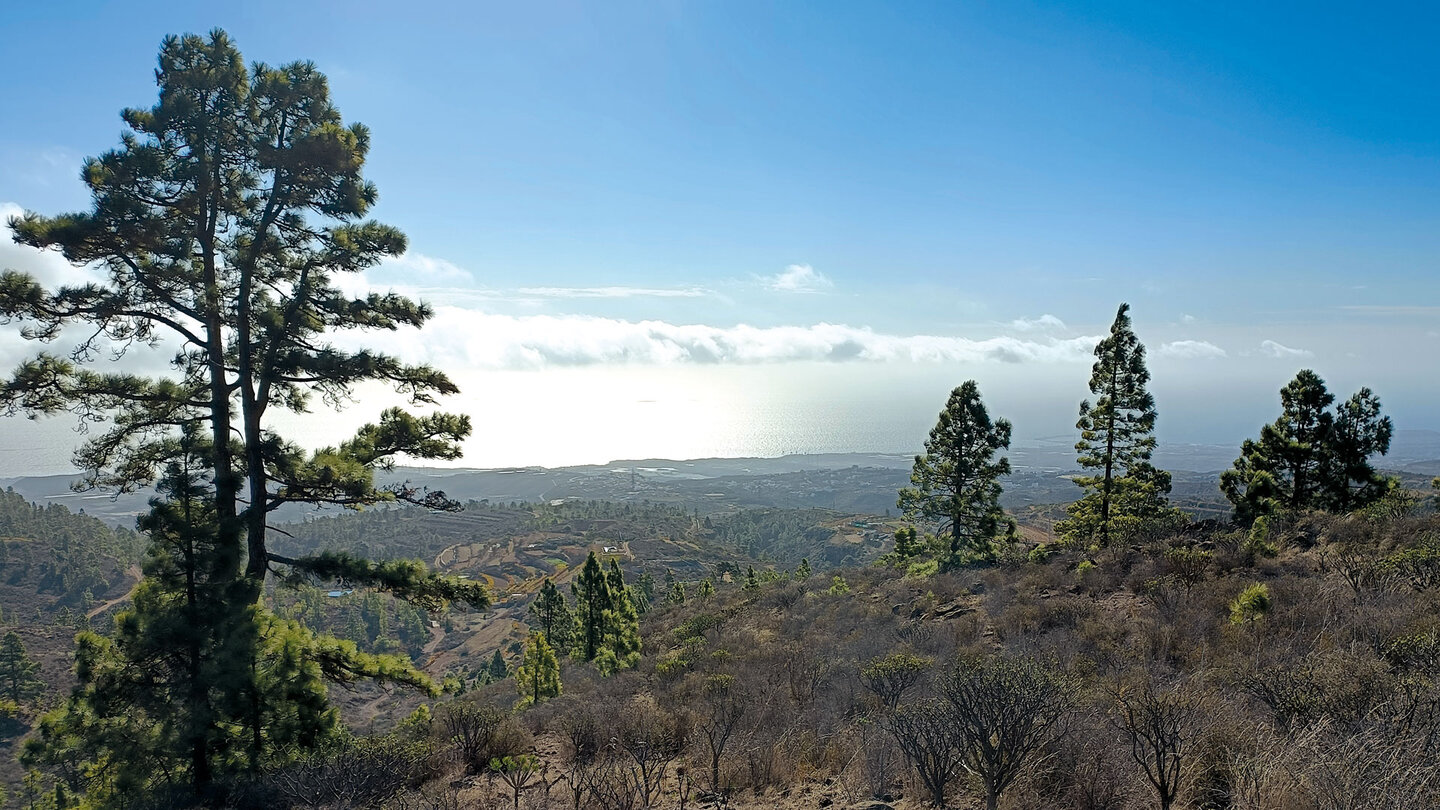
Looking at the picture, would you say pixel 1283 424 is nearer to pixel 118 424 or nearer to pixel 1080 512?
pixel 1080 512

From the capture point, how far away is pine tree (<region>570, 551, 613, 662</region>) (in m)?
27.5

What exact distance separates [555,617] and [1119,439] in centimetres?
3248

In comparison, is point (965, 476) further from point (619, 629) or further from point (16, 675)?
point (16, 675)

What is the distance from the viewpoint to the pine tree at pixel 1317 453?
22734 mm

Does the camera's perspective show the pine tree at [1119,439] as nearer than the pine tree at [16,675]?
Yes

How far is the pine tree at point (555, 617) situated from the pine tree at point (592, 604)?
770 centimetres

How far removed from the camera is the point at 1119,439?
22.0 metres

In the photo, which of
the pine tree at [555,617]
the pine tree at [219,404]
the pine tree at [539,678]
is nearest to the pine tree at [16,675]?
the pine tree at [555,617]

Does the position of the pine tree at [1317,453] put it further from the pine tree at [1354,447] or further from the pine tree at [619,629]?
the pine tree at [619,629]

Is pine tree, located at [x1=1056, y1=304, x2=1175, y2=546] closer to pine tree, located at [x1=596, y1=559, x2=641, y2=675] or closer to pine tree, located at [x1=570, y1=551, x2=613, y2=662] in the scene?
pine tree, located at [x1=596, y1=559, x2=641, y2=675]

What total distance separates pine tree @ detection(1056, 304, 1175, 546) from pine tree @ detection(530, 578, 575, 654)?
93.3 ft

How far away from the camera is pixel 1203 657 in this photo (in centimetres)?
705

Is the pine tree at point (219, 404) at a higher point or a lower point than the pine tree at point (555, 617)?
higher

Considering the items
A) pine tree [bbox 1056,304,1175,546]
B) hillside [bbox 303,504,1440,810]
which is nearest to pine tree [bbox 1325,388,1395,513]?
pine tree [bbox 1056,304,1175,546]
